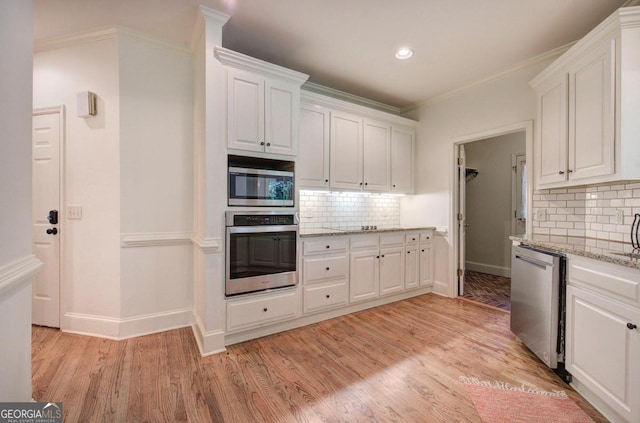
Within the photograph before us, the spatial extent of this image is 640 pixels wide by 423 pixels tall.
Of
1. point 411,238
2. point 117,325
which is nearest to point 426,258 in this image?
point 411,238

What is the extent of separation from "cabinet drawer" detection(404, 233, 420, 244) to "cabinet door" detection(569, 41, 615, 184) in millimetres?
1713

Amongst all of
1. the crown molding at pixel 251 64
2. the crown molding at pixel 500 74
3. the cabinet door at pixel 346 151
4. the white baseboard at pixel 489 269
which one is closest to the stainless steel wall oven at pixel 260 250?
the cabinet door at pixel 346 151

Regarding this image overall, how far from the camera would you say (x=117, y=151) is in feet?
8.25

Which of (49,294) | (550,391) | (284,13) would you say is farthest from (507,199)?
(49,294)

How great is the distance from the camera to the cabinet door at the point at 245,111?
238cm

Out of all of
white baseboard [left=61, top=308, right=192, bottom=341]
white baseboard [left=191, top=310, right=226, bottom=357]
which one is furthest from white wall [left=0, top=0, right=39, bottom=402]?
white baseboard [left=61, top=308, right=192, bottom=341]

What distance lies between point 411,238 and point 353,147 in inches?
55.9

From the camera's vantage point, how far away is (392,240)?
346 cm

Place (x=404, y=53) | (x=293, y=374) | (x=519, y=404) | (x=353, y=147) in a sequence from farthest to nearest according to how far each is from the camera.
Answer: (x=353, y=147) → (x=404, y=53) → (x=293, y=374) → (x=519, y=404)

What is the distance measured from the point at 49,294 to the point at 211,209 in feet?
6.23

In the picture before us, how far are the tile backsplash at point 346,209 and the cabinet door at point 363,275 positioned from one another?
663 millimetres

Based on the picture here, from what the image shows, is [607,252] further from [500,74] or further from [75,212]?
[75,212]

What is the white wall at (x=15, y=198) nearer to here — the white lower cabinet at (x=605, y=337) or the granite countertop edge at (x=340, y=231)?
the granite countertop edge at (x=340, y=231)

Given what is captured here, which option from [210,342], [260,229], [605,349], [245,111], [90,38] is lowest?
[210,342]
